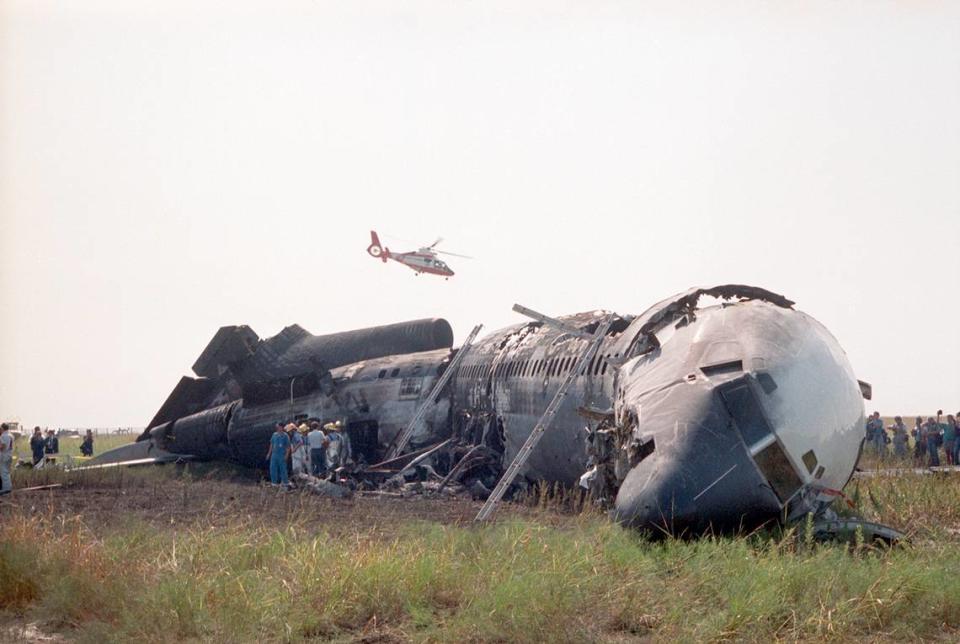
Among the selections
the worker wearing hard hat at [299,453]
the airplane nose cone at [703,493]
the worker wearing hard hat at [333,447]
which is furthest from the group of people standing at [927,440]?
the airplane nose cone at [703,493]

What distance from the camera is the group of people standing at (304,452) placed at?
2491 cm

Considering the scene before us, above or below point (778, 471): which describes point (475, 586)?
below

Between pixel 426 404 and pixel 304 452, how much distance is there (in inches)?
113

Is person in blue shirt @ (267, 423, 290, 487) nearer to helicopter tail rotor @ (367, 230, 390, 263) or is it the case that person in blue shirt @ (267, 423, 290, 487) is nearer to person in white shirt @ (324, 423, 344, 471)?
person in white shirt @ (324, 423, 344, 471)

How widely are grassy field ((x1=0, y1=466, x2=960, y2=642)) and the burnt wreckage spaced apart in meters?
0.72

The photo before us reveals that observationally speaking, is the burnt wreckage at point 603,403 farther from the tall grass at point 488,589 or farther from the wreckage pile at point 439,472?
the tall grass at point 488,589

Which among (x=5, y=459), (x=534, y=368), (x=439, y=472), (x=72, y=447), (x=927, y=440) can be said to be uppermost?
(x=534, y=368)

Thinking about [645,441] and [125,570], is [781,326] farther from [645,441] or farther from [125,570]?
[125,570]

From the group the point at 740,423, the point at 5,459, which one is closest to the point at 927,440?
the point at 740,423

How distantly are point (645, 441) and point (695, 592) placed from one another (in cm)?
278

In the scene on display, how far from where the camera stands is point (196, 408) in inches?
1313

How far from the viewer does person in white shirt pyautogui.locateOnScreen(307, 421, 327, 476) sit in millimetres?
25125

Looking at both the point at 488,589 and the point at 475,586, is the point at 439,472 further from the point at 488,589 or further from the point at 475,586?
the point at 488,589

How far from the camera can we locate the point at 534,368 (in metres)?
20.7
